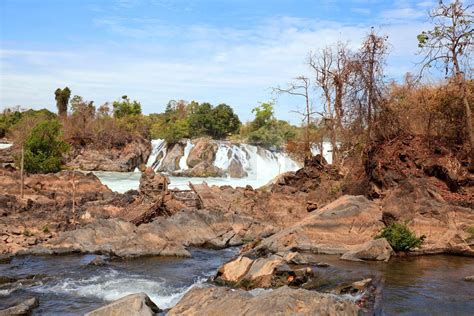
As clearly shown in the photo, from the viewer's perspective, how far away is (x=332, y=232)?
18453mm

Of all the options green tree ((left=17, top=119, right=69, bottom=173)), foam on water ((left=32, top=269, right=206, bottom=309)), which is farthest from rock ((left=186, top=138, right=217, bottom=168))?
foam on water ((left=32, top=269, right=206, bottom=309))

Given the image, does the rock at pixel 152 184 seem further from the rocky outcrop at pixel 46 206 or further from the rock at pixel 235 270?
the rock at pixel 235 270

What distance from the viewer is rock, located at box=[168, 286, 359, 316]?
8773 mm

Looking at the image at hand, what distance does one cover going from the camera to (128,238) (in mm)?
19656

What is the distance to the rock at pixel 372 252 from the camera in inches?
630

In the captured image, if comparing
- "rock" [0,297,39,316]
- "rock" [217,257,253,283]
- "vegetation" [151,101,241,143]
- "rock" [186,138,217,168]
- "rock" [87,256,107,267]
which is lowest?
"rock" [87,256,107,267]

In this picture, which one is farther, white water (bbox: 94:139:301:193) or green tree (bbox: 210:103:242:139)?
green tree (bbox: 210:103:242:139)

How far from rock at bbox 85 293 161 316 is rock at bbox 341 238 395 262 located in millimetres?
8014

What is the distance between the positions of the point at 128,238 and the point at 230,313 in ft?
37.7

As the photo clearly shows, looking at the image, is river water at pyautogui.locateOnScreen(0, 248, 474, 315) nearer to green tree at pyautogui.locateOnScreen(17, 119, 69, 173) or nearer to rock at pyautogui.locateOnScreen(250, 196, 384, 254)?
rock at pyautogui.locateOnScreen(250, 196, 384, 254)

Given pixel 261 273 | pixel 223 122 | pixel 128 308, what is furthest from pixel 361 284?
pixel 223 122

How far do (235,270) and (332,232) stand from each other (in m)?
5.62

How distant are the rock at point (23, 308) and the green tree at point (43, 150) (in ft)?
89.5

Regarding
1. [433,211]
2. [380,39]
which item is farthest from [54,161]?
[433,211]
